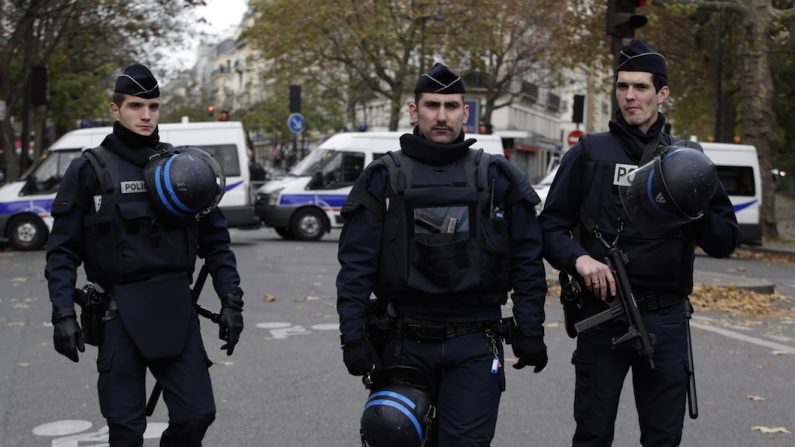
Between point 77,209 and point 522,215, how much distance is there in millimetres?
1706

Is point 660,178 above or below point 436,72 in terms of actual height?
below

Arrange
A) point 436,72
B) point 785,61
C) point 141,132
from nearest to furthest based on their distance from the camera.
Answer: point 436,72 < point 141,132 < point 785,61

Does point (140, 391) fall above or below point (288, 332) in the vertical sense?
above

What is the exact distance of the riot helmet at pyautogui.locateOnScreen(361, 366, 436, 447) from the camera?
3.62 metres

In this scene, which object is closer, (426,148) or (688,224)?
(426,148)

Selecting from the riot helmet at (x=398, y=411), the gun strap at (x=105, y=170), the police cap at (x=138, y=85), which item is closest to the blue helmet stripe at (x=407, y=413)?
the riot helmet at (x=398, y=411)

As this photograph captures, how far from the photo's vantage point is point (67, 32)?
2838 centimetres

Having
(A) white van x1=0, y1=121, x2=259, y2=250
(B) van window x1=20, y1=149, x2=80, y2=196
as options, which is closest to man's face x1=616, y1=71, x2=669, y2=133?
(A) white van x1=0, y1=121, x2=259, y2=250

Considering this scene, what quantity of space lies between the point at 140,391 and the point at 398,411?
1060 millimetres

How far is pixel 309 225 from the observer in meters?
20.8

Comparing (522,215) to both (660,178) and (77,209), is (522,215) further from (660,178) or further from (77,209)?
(77,209)

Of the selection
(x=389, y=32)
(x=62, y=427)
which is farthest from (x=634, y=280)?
(x=389, y=32)

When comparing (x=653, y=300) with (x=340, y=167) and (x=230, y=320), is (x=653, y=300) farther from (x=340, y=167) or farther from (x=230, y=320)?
(x=340, y=167)

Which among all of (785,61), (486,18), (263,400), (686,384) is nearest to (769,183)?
(785,61)
